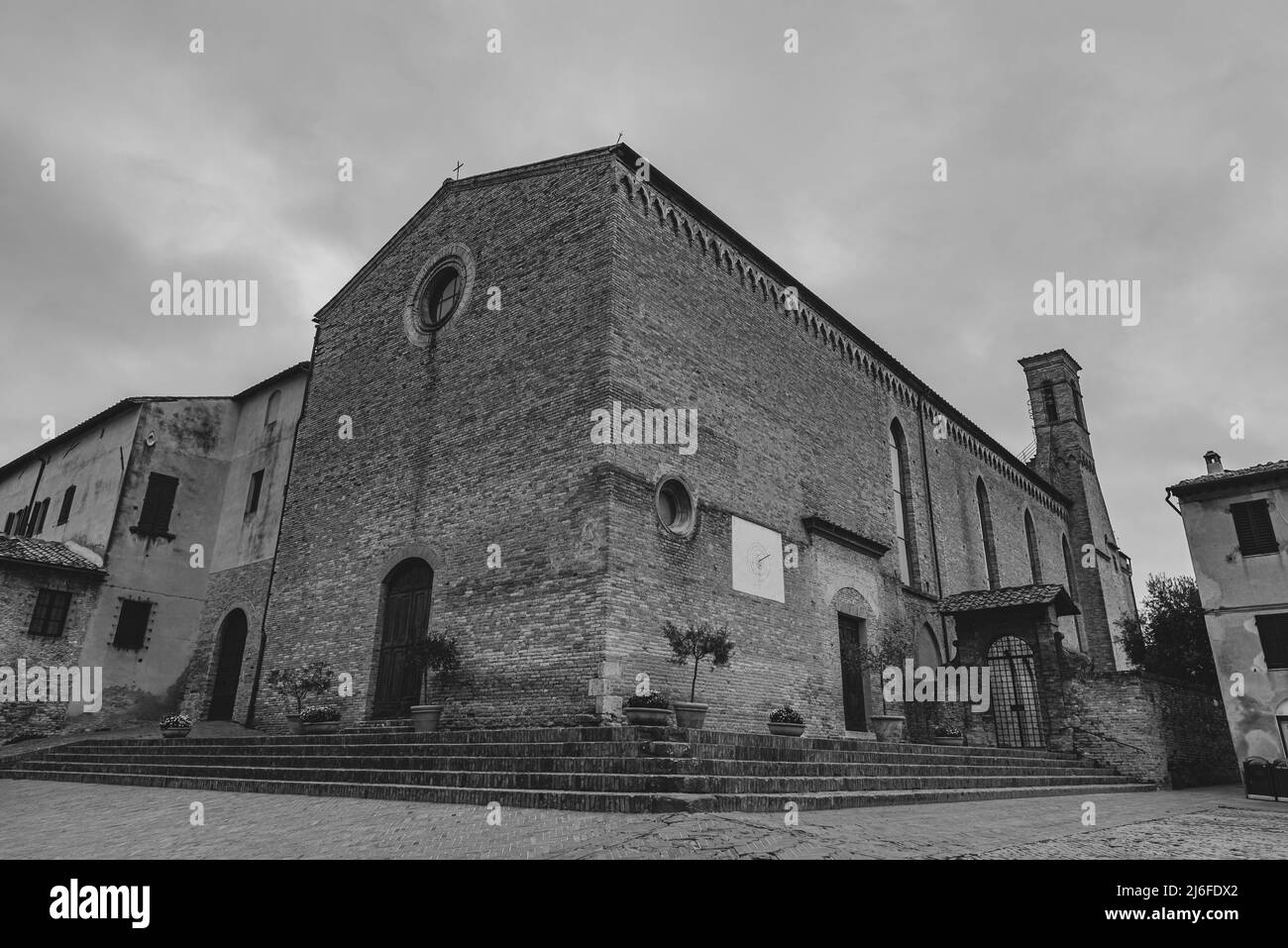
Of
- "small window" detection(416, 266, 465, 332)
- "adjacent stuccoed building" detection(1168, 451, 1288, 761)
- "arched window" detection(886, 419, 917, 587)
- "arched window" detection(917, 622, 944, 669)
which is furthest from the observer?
"arched window" detection(886, 419, 917, 587)

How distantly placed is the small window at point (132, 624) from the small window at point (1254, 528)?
24.3 m

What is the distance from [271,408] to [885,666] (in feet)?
52.2

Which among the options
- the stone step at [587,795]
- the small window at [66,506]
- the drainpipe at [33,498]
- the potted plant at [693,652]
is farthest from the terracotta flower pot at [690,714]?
the drainpipe at [33,498]

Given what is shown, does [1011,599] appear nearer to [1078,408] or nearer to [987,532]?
[987,532]

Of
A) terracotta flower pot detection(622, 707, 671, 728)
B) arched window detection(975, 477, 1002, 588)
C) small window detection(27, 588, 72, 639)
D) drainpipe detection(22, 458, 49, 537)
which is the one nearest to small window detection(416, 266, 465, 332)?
terracotta flower pot detection(622, 707, 671, 728)

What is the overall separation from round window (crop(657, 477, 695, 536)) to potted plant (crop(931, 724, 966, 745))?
24.6 ft

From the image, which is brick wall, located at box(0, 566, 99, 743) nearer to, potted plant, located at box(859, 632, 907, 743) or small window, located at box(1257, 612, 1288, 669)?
potted plant, located at box(859, 632, 907, 743)

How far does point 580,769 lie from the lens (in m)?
7.84

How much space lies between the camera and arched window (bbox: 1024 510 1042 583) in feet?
86.0

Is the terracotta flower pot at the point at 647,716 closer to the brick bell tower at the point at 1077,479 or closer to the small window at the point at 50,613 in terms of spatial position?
the small window at the point at 50,613

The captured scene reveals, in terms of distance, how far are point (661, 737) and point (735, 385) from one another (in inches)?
303

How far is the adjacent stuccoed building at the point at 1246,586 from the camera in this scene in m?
15.4

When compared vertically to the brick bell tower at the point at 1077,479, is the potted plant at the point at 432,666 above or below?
below
